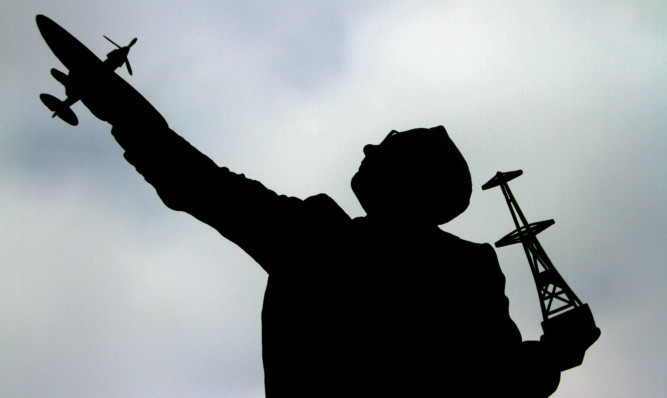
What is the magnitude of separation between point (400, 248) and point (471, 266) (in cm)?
46

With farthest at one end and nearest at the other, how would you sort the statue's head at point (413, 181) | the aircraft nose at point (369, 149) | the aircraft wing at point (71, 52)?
the aircraft nose at point (369, 149), the statue's head at point (413, 181), the aircraft wing at point (71, 52)

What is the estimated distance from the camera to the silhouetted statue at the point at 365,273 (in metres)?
2.82

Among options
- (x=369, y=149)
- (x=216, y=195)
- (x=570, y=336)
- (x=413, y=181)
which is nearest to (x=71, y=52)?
(x=216, y=195)

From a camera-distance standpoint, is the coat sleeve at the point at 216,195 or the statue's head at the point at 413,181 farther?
the statue's head at the point at 413,181

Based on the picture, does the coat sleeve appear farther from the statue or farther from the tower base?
the tower base

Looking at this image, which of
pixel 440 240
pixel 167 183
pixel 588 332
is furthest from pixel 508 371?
pixel 588 332

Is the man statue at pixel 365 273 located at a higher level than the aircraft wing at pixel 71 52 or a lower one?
lower

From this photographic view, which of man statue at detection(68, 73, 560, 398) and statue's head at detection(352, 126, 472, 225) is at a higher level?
statue's head at detection(352, 126, 472, 225)

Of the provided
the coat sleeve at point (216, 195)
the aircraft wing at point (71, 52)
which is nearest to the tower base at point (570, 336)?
the coat sleeve at point (216, 195)

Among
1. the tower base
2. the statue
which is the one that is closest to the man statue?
the statue

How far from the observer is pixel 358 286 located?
10.2ft

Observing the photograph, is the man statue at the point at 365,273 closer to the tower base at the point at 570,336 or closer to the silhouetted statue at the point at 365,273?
the silhouetted statue at the point at 365,273

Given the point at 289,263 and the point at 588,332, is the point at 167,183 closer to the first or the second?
the point at 289,263

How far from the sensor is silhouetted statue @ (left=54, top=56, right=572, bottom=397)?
9.25 ft
